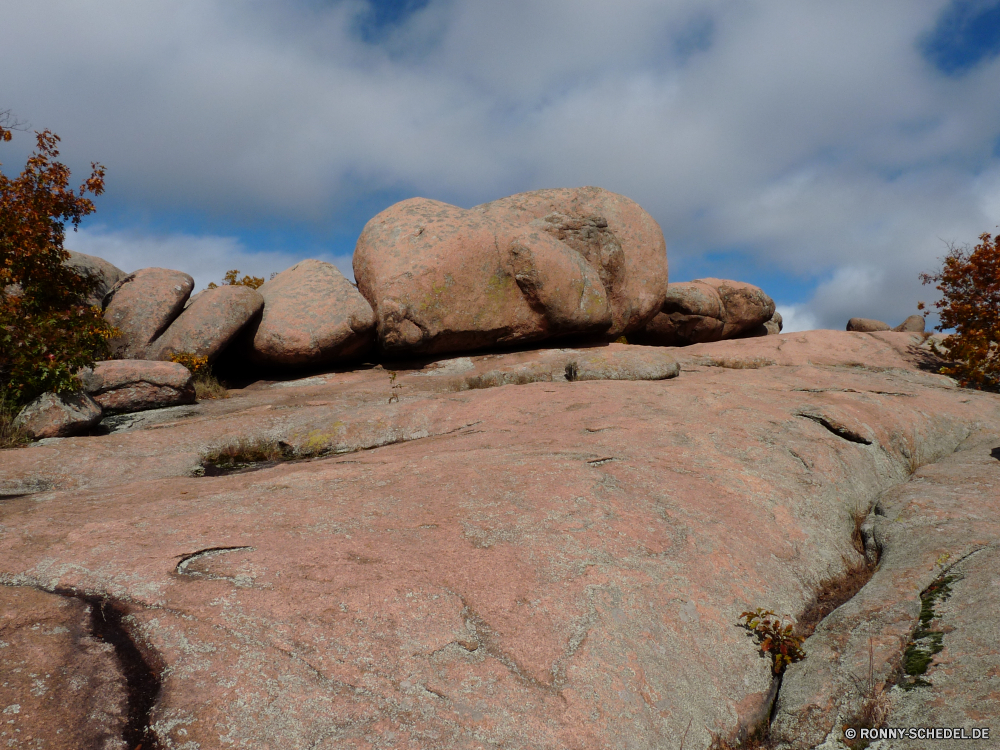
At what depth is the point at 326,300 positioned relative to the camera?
12.8 metres

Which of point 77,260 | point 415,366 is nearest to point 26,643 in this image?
point 415,366

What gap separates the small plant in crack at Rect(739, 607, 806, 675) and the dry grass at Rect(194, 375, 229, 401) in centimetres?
923

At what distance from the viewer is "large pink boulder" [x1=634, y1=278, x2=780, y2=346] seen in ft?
60.5

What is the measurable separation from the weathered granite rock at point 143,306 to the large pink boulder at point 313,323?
1.70 metres

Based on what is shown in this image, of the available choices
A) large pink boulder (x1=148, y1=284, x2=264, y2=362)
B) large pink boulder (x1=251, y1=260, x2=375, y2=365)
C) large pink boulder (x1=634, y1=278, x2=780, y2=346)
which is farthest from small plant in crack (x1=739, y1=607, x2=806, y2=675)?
large pink boulder (x1=634, y1=278, x2=780, y2=346)

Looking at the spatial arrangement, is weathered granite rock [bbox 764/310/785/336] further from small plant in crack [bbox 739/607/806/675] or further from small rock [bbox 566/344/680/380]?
small plant in crack [bbox 739/607/806/675]

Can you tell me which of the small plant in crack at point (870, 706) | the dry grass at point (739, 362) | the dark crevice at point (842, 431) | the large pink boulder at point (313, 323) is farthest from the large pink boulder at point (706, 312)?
the small plant in crack at point (870, 706)

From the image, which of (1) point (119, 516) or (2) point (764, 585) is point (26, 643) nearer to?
(1) point (119, 516)

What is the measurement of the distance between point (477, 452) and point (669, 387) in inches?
147

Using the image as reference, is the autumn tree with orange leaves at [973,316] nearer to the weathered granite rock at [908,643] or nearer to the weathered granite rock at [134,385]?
the weathered granite rock at [908,643]

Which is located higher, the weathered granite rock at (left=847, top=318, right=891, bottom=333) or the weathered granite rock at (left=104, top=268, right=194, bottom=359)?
the weathered granite rock at (left=847, top=318, right=891, bottom=333)

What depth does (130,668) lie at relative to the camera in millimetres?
2561

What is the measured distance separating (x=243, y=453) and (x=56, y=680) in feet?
14.1

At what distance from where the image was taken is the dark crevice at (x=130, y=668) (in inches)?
90.9
